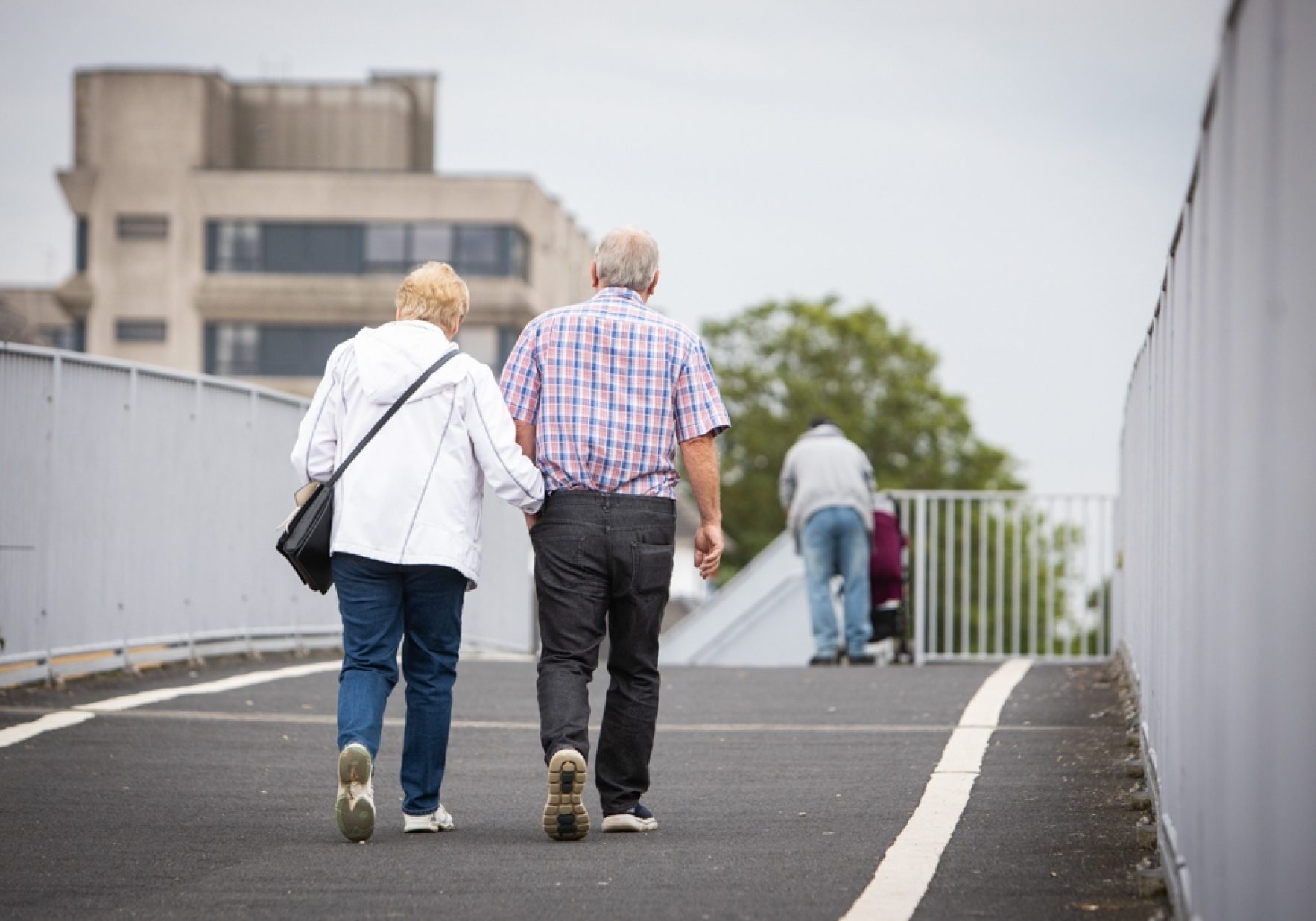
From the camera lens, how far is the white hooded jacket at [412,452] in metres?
6.25

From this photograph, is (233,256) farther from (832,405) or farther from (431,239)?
(832,405)

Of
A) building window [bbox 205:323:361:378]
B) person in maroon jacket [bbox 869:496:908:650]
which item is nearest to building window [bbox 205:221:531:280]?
building window [bbox 205:323:361:378]

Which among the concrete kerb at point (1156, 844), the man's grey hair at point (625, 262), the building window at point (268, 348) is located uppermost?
the building window at point (268, 348)

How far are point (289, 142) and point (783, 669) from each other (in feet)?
217

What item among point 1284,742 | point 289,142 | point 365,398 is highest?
point 289,142

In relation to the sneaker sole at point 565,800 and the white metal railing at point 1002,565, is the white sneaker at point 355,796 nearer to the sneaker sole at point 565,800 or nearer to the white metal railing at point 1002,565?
the sneaker sole at point 565,800

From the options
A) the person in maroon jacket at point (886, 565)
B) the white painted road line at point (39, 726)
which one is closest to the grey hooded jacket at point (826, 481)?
the person in maroon jacket at point (886, 565)

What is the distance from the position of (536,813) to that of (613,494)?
1.22 metres

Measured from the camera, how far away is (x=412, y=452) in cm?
632

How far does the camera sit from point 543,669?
20.8 ft

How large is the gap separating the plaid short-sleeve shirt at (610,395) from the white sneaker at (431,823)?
1.07m

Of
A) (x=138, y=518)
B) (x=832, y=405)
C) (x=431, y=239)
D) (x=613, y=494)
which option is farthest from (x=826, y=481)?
(x=431, y=239)

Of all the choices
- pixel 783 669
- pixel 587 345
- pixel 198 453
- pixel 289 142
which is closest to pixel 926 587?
pixel 783 669

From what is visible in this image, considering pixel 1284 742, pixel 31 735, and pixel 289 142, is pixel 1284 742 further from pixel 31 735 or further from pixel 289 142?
pixel 289 142
